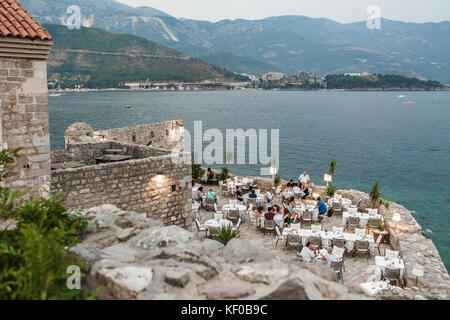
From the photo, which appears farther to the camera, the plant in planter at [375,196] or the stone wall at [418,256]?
→ the plant in planter at [375,196]

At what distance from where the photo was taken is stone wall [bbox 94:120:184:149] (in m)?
19.3

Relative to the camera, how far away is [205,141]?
7225 centimetres

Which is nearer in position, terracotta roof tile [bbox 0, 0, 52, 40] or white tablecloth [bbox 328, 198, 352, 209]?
terracotta roof tile [bbox 0, 0, 52, 40]

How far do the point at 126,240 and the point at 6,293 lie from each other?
5.14ft

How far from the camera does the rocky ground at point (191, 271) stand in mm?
3025

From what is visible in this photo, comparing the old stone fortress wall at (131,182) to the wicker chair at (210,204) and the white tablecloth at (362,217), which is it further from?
the white tablecloth at (362,217)

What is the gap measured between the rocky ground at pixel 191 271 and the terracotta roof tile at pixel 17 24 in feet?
15.5

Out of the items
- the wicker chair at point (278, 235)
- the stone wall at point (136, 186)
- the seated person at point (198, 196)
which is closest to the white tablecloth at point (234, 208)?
the seated person at point (198, 196)

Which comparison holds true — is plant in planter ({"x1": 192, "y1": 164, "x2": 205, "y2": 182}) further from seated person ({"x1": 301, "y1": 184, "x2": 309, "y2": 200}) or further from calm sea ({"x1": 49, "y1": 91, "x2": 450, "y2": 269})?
calm sea ({"x1": 49, "y1": 91, "x2": 450, "y2": 269})

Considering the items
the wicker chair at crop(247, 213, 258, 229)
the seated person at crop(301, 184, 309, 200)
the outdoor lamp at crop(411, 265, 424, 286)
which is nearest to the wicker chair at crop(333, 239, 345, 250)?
the outdoor lamp at crop(411, 265, 424, 286)

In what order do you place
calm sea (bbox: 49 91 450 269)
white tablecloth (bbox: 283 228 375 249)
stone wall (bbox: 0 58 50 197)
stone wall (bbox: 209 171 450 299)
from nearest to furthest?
stone wall (bbox: 0 58 50 197) < stone wall (bbox: 209 171 450 299) < white tablecloth (bbox: 283 228 375 249) < calm sea (bbox: 49 91 450 269)

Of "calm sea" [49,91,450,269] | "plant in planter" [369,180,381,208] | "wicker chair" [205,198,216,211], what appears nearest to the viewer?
"wicker chair" [205,198,216,211]

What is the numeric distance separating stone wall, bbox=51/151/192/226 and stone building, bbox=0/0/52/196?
1.03 metres
